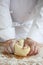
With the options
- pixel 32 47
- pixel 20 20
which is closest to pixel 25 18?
pixel 20 20

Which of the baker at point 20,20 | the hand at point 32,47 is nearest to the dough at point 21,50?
the hand at point 32,47

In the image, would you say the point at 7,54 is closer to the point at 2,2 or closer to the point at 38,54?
the point at 38,54

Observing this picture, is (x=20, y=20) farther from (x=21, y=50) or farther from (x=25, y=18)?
(x=21, y=50)

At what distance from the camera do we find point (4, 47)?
0.78 m

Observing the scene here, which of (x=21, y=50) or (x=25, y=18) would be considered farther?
(x=25, y=18)

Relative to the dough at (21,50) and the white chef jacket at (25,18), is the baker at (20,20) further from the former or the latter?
the dough at (21,50)

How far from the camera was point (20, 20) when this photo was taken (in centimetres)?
103

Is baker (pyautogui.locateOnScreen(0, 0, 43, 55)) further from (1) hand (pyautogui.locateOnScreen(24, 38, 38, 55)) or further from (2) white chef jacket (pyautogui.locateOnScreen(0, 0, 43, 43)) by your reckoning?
(1) hand (pyautogui.locateOnScreen(24, 38, 38, 55))

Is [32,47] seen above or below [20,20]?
below

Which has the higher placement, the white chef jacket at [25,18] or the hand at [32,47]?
the white chef jacket at [25,18]

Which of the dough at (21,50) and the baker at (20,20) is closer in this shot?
the dough at (21,50)

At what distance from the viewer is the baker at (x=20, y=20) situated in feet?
2.96

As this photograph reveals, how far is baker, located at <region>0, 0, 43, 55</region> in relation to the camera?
90 cm

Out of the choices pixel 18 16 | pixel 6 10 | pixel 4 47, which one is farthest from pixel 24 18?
pixel 4 47
